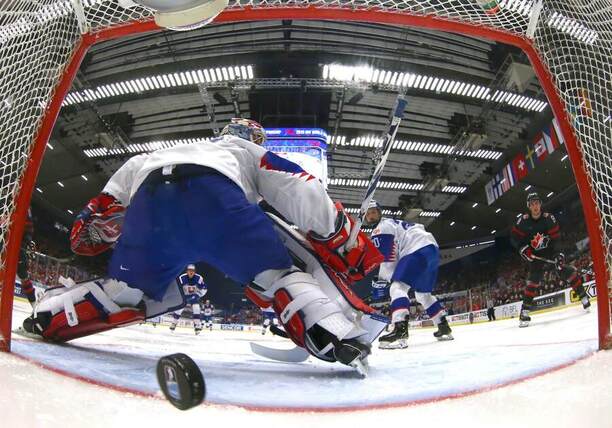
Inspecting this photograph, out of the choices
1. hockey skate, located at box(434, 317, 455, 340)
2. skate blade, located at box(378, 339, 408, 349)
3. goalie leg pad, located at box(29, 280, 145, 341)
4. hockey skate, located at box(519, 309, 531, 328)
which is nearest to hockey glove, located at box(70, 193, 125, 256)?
goalie leg pad, located at box(29, 280, 145, 341)

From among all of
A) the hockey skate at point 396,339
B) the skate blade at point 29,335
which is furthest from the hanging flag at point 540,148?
the skate blade at point 29,335

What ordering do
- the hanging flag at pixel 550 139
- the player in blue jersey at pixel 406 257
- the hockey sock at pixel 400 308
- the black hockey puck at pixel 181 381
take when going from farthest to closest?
1. the hanging flag at pixel 550 139
2. the player in blue jersey at pixel 406 257
3. the hockey sock at pixel 400 308
4. the black hockey puck at pixel 181 381

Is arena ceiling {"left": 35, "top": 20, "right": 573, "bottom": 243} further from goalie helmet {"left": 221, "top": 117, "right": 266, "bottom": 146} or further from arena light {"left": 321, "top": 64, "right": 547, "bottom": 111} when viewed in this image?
goalie helmet {"left": 221, "top": 117, "right": 266, "bottom": 146}

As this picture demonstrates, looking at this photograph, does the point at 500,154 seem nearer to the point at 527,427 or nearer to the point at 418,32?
the point at 418,32

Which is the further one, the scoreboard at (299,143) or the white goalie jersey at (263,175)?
the scoreboard at (299,143)

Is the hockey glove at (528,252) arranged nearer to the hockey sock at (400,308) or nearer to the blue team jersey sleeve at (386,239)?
the blue team jersey sleeve at (386,239)

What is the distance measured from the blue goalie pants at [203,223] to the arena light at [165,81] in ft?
19.7

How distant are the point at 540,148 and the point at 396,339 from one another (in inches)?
261

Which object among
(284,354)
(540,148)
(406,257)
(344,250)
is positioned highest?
(540,148)

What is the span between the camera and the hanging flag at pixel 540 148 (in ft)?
25.5

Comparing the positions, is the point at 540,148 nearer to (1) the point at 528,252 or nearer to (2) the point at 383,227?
(1) the point at 528,252

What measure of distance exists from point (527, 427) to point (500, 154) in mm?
10189

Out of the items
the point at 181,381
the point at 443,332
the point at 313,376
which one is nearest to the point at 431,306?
the point at 443,332

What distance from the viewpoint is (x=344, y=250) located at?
138cm
